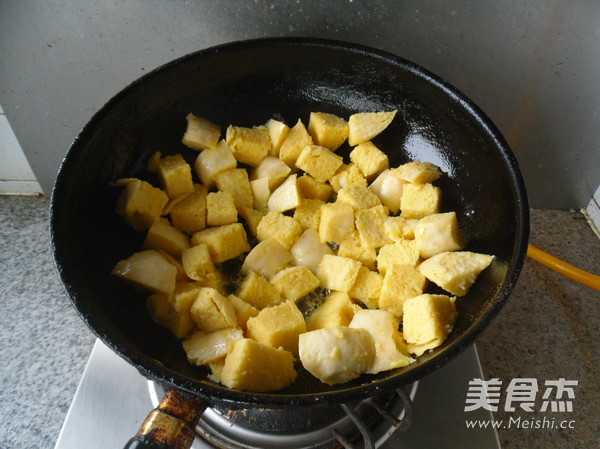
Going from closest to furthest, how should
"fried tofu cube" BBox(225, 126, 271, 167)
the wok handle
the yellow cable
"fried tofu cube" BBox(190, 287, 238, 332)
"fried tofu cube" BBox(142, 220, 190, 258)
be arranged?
1. the wok handle
2. "fried tofu cube" BBox(190, 287, 238, 332)
3. "fried tofu cube" BBox(142, 220, 190, 258)
4. "fried tofu cube" BBox(225, 126, 271, 167)
5. the yellow cable

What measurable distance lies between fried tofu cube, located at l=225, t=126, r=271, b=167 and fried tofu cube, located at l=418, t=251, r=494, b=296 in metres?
0.43

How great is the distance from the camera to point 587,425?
1.07 meters

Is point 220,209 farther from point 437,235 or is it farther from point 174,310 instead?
point 437,235

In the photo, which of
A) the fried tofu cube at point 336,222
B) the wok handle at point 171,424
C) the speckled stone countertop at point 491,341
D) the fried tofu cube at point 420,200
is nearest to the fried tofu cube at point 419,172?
the fried tofu cube at point 420,200

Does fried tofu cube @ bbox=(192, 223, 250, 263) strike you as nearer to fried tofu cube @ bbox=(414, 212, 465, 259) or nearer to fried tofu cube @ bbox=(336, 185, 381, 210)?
fried tofu cube @ bbox=(336, 185, 381, 210)

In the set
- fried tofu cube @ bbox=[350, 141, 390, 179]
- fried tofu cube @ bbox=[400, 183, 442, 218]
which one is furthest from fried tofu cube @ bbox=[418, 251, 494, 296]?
fried tofu cube @ bbox=[350, 141, 390, 179]

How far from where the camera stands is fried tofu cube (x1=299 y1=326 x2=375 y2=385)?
830 mm

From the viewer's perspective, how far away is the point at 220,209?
3.50 feet

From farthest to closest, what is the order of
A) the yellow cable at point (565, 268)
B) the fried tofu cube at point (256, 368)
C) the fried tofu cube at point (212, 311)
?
1. the yellow cable at point (565, 268)
2. the fried tofu cube at point (212, 311)
3. the fried tofu cube at point (256, 368)

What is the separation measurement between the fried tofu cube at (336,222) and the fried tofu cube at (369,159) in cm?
10

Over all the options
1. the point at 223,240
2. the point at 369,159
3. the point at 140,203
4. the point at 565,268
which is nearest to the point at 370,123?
the point at 369,159

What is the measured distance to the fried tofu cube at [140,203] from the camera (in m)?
1.00

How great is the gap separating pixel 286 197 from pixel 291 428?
443 mm

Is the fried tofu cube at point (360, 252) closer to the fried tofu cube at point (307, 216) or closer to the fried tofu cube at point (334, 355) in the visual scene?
the fried tofu cube at point (307, 216)
